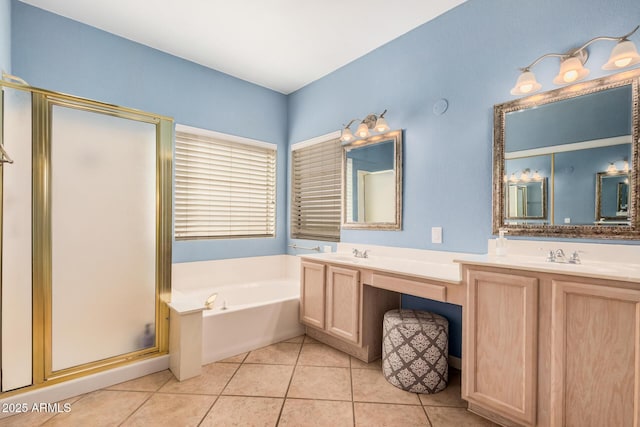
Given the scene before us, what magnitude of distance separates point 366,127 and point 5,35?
2.84 m

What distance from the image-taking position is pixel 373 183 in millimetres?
2945

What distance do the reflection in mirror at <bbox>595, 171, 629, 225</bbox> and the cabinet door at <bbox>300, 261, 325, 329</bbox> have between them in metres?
1.92

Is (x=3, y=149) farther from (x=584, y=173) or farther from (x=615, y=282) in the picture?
(x=584, y=173)

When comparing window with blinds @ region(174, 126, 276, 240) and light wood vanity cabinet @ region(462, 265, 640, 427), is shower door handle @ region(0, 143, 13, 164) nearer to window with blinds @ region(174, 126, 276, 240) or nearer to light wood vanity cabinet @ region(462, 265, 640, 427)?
window with blinds @ region(174, 126, 276, 240)

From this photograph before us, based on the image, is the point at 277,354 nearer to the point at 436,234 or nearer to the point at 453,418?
the point at 453,418

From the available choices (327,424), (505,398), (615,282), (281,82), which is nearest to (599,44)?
(615,282)

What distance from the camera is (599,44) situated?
5.55 feet

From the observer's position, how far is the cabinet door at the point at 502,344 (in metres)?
1.49

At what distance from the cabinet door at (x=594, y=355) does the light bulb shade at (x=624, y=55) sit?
3.82ft

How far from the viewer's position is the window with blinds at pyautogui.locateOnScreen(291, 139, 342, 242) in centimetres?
338

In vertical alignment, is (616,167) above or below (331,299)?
above

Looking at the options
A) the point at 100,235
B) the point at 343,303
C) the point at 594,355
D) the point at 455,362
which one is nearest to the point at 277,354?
the point at 343,303

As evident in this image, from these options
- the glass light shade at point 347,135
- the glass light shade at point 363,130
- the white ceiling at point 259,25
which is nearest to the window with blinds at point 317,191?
the glass light shade at point 347,135

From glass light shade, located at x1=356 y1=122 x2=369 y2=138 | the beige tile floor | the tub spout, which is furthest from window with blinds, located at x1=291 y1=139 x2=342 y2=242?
the beige tile floor
